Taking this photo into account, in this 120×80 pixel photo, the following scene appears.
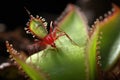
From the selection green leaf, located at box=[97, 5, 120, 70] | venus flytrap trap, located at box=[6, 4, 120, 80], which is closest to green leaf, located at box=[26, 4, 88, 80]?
venus flytrap trap, located at box=[6, 4, 120, 80]

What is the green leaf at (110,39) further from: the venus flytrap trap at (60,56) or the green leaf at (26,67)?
the green leaf at (26,67)

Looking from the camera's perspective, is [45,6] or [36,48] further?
[45,6]

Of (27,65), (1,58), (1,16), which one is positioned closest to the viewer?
(27,65)

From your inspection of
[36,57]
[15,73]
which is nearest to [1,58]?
[15,73]

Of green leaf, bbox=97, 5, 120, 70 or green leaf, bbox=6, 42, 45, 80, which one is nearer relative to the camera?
green leaf, bbox=6, 42, 45, 80

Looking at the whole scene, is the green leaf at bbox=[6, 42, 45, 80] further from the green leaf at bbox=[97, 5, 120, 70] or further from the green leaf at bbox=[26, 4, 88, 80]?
the green leaf at bbox=[97, 5, 120, 70]

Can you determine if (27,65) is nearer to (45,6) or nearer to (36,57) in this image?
(36,57)

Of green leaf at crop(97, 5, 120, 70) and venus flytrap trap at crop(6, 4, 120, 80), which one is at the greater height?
green leaf at crop(97, 5, 120, 70)

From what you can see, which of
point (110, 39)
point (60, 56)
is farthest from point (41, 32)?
point (110, 39)
